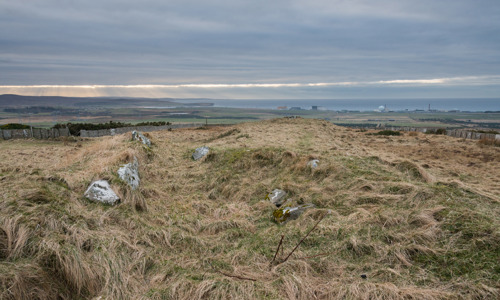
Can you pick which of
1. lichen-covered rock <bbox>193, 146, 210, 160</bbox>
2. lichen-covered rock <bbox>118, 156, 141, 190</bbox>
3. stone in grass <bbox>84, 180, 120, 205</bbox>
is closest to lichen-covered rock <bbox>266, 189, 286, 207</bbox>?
lichen-covered rock <bbox>118, 156, 141, 190</bbox>

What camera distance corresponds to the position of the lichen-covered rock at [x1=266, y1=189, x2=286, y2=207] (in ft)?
25.9

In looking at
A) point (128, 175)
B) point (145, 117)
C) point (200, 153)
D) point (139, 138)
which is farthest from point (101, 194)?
point (145, 117)

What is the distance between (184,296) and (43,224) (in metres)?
2.52

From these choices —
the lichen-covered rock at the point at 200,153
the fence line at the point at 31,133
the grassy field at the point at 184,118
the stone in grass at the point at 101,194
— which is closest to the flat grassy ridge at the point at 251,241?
the stone in grass at the point at 101,194

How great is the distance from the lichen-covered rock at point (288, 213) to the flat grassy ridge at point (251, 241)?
247 millimetres

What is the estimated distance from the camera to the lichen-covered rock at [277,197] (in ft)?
25.9

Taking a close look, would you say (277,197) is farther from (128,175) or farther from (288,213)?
(128,175)

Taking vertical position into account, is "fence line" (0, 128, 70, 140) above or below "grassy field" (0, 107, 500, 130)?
above

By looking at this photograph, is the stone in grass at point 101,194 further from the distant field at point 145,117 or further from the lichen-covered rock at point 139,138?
the distant field at point 145,117

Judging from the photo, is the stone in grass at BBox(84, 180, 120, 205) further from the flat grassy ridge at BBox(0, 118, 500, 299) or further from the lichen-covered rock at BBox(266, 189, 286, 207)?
the lichen-covered rock at BBox(266, 189, 286, 207)

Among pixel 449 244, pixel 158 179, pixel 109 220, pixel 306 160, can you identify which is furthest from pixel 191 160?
pixel 449 244

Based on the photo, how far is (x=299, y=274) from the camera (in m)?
4.27

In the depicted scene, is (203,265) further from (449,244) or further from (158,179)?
(158,179)

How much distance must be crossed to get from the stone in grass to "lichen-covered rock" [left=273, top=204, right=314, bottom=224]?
3.44 m
